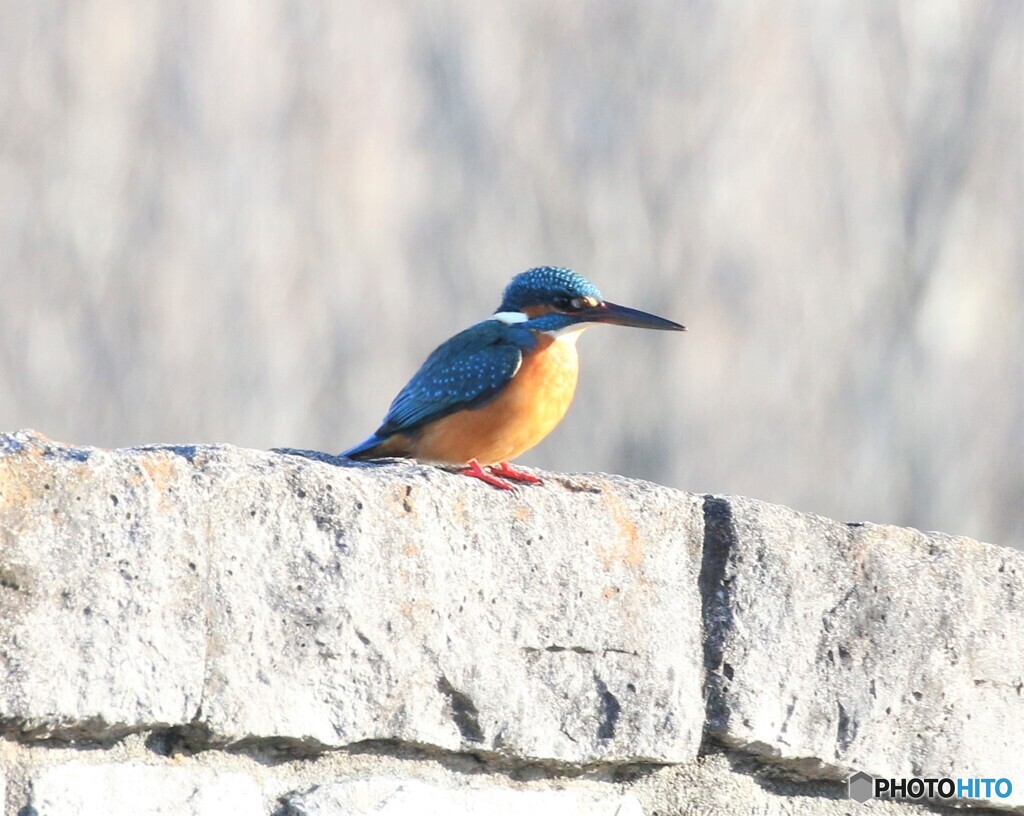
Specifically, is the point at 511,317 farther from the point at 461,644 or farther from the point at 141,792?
the point at 141,792

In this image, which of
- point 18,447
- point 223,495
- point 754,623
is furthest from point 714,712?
point 18,447

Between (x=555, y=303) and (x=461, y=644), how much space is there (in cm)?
162

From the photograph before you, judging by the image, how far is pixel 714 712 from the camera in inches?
85.3

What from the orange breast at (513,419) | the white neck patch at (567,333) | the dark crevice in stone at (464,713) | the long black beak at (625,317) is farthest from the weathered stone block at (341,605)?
the white neck patch at (567,333)

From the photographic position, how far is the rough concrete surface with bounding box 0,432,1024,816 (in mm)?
1678

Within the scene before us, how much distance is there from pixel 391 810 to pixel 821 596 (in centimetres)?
79

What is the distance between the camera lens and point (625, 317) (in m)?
3.31

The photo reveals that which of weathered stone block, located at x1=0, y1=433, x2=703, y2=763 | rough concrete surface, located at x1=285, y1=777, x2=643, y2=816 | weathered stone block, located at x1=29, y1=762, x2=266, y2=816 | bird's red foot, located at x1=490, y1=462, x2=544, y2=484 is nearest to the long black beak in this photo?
bird's red foot, located at x1=490, y1=462, x2=544, y2=484

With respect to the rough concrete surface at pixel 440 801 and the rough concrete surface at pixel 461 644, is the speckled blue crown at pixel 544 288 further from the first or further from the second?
the rough concrete surface at pixel 440 801

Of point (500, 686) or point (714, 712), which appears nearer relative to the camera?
point (500, 686)

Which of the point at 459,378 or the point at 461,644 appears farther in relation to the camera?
the point at 459,378

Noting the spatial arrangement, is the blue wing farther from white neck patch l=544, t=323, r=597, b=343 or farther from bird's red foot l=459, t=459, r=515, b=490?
bird's red foot l=459, t=459, r=515, b=490

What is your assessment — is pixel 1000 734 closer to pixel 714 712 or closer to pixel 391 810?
pixel 714 712

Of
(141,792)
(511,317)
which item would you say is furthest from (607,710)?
(511,317)
